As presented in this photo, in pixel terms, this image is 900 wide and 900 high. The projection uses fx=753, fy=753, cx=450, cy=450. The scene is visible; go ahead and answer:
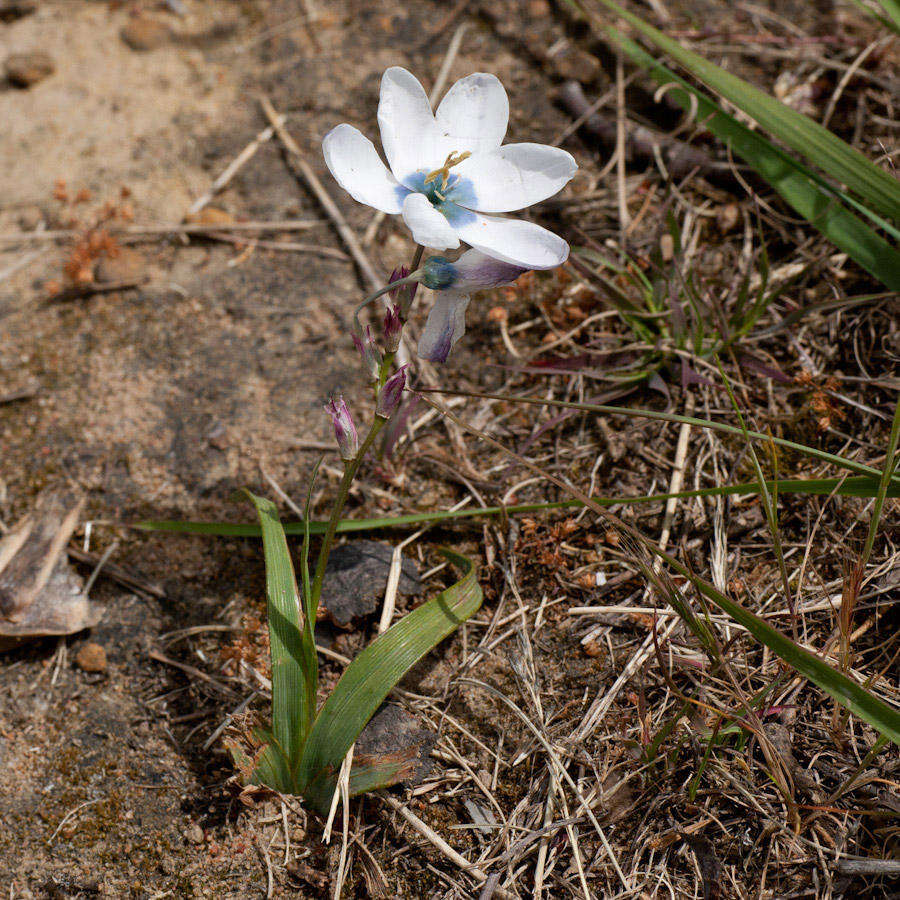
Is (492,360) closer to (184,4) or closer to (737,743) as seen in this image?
(737,743)

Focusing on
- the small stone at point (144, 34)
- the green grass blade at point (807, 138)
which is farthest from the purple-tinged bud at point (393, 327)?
the small stone at point (144, 34)

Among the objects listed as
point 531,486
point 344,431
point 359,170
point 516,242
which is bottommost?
point 531,486

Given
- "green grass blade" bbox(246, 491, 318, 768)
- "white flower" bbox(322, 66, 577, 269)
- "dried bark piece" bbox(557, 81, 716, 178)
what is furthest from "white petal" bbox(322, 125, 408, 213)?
"dried bark piece" bbox(557, 81, 716, 178)

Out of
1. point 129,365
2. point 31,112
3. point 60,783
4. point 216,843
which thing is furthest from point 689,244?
point 31,112

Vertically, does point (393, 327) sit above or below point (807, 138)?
below

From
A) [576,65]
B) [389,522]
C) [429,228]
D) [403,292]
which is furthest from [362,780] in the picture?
[576,65]

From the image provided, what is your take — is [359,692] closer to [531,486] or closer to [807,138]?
[531,486]

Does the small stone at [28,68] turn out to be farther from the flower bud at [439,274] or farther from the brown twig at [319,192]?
the flower bud at [439,274]
